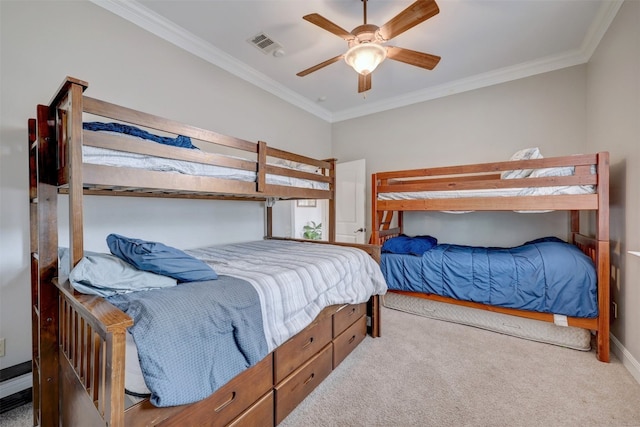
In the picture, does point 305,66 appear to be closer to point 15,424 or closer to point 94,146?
point 94,146

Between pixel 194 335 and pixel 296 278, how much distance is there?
2.24ft

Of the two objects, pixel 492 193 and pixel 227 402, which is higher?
pixel 492 193

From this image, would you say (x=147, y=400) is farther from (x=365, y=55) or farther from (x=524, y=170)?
(x=524, y=170)

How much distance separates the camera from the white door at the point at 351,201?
4.19 metres

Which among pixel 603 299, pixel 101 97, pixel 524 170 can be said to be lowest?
pixel 603 299

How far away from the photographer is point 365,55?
2.03 meters

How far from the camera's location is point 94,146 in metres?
1.24

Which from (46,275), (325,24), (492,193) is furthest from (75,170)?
(492,193)

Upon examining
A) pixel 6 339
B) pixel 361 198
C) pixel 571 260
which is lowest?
pixel 6 339

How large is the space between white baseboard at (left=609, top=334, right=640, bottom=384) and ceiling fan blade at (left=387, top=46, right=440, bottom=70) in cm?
264

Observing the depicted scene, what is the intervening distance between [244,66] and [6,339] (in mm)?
3093

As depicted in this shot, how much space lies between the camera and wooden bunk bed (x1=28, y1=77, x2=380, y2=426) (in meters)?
0.90

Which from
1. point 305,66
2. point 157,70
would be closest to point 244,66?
point 305,66

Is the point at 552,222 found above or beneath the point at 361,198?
beneath
